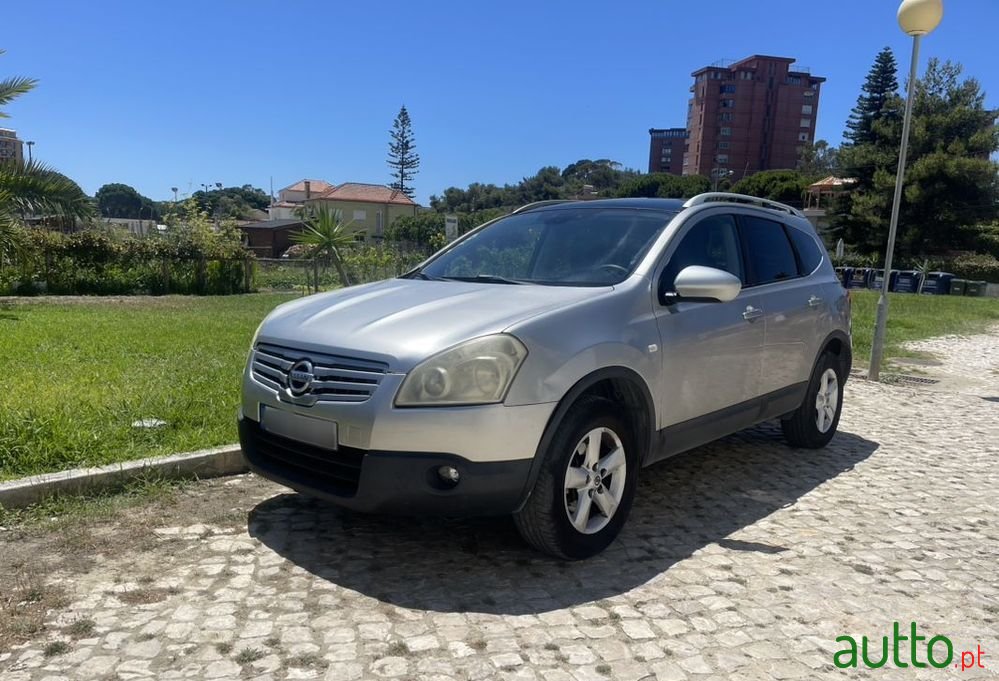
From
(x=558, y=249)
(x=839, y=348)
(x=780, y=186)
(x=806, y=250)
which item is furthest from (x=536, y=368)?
(x=780, y=186)

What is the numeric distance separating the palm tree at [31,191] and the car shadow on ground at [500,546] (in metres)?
12.5

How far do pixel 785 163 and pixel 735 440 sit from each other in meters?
126

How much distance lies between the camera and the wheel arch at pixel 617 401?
311 centimetres

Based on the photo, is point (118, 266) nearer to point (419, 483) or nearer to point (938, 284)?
point (419, 483)

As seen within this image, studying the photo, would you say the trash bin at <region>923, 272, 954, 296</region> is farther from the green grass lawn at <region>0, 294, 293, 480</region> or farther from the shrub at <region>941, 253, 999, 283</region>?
the green grass lawn at <region>0, 294, 293, 480</region>

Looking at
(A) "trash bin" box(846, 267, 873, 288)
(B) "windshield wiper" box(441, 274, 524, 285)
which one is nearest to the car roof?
(B) "windshield wiper" box(441, 274, 524, 285)

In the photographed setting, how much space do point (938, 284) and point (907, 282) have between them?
3.89 feet

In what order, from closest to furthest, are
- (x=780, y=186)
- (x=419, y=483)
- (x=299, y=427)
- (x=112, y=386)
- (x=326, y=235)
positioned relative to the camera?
(x=419, y=483)
(x=299, y=427)
(x=112, y=386)
(x=326, y=235)
(x=780, y=186)

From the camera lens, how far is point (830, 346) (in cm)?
558

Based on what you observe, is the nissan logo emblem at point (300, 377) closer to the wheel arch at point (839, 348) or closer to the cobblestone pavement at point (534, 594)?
the cobblestone pavement at point (534, 594)

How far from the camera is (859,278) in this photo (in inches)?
1379

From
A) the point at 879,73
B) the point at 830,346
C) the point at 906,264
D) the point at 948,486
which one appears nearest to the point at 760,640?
the point at 948,486

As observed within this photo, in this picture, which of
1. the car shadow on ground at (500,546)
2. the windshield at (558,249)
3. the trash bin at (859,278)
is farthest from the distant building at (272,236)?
the car shadow on ground at (500,546)

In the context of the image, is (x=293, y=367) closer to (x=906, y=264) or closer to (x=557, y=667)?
(x=557, y=667)
